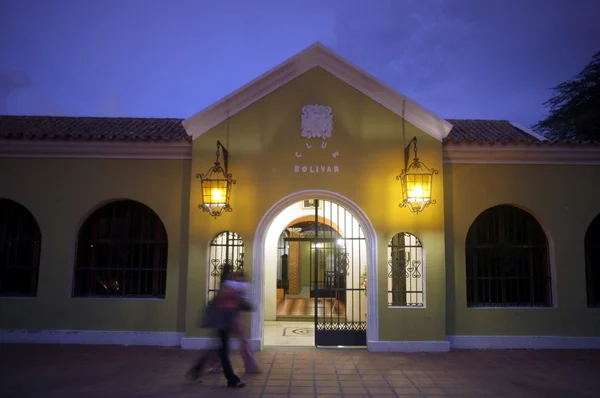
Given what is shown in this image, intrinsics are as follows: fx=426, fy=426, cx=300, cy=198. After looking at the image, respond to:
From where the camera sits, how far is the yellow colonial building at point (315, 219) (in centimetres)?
851

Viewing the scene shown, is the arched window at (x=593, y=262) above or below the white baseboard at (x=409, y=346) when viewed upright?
above

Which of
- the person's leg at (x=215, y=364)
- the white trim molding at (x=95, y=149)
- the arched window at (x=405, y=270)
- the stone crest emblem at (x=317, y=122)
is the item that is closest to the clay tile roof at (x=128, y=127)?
the white trim molding at (x=95, y=149)

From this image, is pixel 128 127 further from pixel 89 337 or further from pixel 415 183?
pixel 415 183

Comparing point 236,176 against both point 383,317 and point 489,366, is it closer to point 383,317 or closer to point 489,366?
point 383,317

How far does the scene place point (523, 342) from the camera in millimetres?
8539

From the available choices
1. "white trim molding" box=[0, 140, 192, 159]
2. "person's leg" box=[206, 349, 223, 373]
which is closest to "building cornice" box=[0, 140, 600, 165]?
"white trim molding" box=[0, 140, 192, 159]

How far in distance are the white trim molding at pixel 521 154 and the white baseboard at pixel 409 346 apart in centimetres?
370

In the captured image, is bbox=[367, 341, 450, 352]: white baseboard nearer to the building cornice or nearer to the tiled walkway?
the tiled walkway

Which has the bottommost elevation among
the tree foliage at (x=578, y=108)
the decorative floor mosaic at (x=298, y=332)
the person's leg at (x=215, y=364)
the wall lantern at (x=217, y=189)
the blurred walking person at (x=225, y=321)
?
the decorative floor mosaic at (x=298, y=332)

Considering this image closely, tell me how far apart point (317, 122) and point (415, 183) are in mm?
2291

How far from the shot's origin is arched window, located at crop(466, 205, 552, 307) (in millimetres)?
8945

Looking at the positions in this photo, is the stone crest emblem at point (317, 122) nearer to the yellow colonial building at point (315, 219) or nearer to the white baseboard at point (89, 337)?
the yellow colonial building at point (315, 219)

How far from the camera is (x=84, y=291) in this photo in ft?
29.6

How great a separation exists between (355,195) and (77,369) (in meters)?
5.75
